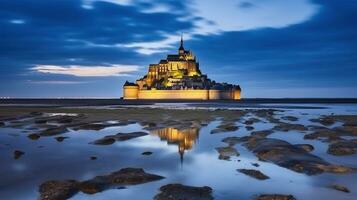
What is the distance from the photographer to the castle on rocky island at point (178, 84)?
147 metres

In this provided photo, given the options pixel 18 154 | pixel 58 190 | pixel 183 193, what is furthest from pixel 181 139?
pixel 58 190

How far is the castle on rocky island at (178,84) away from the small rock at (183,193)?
13813 cm

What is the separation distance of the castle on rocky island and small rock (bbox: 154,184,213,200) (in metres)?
138

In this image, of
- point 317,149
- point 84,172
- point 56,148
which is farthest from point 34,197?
point 317,149

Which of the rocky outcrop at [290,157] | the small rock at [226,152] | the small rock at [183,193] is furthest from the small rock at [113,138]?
the small rock at [183,193]

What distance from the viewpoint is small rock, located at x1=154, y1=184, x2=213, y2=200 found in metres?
7.18

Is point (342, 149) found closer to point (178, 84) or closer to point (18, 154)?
point (18, 154)

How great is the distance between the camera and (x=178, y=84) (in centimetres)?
Result: 15025

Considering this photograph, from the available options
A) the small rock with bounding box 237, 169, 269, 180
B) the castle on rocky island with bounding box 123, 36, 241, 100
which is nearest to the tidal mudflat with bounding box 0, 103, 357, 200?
the small rock with bounding box 237, 169, 269, 180

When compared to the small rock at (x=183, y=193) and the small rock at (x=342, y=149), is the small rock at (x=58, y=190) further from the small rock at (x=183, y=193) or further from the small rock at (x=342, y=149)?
the small rock at (x=342, y=149)

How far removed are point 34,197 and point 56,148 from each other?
6880mm

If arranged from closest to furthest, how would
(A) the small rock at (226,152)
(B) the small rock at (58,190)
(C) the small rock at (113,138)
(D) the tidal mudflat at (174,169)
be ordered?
(B) the small rock at (58,190) → (D) the tidal mudflat at (174,169) → (A) the small rock at (226,152) → (C) the small rock at (113,138)

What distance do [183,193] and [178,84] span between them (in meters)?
143

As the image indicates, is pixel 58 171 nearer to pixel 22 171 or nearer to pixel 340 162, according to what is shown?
pixel 22 171
